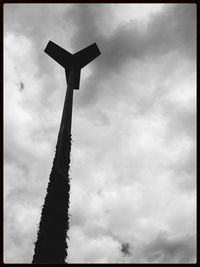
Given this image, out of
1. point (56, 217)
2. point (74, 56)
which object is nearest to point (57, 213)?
point (56, 217)

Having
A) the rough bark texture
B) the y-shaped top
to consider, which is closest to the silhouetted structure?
the rough bark texture

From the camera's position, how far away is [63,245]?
10148mm

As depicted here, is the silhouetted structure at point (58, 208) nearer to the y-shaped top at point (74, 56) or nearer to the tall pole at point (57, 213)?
the tall pole at point (57, 213)

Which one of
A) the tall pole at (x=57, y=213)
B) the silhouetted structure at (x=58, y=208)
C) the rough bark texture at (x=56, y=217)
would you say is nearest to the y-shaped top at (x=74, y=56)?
the silhouetted structure at (x=58, y=208)

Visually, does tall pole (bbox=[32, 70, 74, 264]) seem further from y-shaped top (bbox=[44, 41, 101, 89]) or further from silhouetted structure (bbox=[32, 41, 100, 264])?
y-shaped top (bbox=[44, 41, 101, 89])

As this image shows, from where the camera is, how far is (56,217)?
10.6m

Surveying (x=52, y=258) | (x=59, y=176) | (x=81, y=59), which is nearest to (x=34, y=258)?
(x=52, y=258)

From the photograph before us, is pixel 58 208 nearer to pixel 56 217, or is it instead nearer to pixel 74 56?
pixel 56 217

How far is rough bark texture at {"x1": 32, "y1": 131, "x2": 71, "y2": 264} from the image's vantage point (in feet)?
32.4

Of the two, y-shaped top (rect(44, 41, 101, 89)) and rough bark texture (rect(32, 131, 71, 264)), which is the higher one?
y-shaped top (rect(44, 41, 101, 89))

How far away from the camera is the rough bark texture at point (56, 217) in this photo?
9.88 meters

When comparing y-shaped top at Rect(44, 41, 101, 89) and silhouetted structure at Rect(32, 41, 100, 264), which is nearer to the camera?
silhouetted structure at Rect(32, 41, 100, 264)

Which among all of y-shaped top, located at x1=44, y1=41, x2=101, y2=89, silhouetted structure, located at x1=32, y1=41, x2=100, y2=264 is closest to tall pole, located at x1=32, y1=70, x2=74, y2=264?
silhouetted structure, located at x1=32, y1=41, x2=100, y2=264

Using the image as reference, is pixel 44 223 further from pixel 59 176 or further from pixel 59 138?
pixel 59 138
